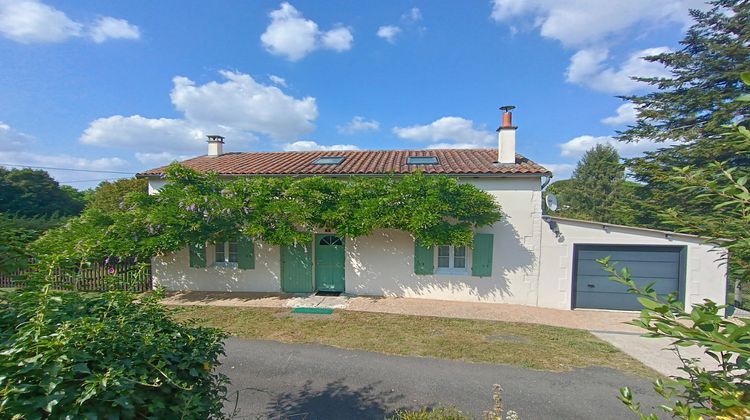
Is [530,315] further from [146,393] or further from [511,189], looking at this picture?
[146,393]

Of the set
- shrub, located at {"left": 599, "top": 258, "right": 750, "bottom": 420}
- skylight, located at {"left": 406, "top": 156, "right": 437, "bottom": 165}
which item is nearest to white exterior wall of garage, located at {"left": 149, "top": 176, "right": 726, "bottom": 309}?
skylight, located at {"left": 406, "top": 156, "right": 437, "bottom": 165}

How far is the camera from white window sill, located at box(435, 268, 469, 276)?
8.91 metres

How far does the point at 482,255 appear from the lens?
8.63 metres

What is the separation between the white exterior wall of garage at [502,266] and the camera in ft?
26.1

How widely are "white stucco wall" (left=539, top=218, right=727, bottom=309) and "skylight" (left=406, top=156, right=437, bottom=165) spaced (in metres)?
4.01

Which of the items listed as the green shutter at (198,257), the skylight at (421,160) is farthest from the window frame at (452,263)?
the green shutter at (198,257)

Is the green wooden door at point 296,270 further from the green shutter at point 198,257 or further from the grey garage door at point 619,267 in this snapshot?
the grey garage door at point 619,267

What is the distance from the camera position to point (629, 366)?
515cm

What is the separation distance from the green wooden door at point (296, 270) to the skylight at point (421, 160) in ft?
14.8

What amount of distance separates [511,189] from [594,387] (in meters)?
5.26

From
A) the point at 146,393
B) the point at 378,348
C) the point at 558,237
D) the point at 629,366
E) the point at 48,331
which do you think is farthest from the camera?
the point at 558,237

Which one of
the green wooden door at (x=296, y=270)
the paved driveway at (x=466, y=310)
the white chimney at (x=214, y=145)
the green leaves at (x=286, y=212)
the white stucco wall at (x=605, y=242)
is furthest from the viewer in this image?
the white chimney at (x=214, y=145)

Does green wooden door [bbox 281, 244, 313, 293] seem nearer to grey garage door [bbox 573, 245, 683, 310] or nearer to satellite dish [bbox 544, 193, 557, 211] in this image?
satellite dish [bbox 544, 193, 557, 211]

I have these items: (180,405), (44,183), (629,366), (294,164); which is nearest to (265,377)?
(180,405)
